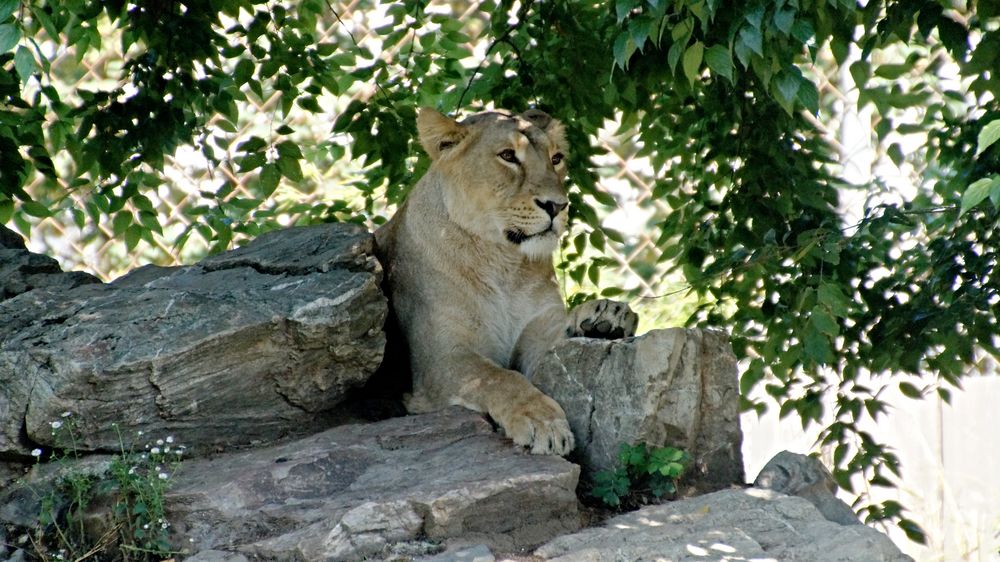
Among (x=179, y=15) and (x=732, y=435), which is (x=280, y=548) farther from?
(x=179, y=15)

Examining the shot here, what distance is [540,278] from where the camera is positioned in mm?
5195

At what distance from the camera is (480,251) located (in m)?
5.06

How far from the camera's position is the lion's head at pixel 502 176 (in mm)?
4953

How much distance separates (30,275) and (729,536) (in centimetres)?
291

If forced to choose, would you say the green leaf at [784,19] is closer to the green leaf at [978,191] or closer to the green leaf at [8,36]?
the green leaf at [978,191]

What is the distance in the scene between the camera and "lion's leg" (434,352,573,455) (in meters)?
4.10

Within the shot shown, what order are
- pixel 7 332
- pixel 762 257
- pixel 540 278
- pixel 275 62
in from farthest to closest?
pixel 275 62, pixel 540 278, pixel 762 257, pixel 7 332

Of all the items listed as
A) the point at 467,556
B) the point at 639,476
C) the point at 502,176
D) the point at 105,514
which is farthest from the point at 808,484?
the point at 105,514

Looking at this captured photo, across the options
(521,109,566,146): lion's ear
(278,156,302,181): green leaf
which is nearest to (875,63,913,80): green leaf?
(521,109,566,146): lion's ear

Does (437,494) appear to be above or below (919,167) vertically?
below

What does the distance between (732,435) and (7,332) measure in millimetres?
2588

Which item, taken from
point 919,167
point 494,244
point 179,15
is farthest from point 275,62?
point 919,167

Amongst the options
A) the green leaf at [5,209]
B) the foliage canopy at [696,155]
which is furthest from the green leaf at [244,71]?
the green leaf at [5,209]

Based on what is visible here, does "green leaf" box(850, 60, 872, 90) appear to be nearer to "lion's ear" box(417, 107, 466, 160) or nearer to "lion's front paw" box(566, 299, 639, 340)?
"lion's front paw" box(566, 299, 639, 340)
